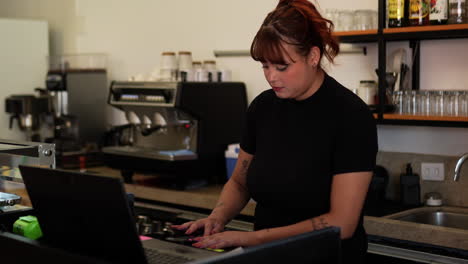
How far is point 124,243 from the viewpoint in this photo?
1415 mm

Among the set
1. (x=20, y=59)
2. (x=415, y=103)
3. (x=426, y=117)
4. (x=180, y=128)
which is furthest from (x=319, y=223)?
(x=20, y=59)

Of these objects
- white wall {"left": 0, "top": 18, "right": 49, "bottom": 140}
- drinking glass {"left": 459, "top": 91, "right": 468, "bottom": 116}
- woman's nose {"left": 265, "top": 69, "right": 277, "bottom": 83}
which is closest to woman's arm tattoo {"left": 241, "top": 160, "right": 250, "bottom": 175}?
woman's nose {"left": 265, "top": 69, "right": 277, "bottom": 83}

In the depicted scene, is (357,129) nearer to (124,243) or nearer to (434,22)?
(124,243)

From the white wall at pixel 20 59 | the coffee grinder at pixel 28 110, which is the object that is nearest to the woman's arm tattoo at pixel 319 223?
the coffee grinder at pixel 28 110

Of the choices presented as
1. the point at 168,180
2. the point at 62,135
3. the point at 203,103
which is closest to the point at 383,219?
the point at 203,103

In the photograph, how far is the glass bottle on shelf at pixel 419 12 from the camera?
2959mm

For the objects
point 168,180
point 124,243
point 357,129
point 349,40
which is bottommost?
point 168,180

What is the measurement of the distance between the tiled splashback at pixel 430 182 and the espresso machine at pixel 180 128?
0.92m

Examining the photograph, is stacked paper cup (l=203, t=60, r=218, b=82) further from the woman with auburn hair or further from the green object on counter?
the green object on counter

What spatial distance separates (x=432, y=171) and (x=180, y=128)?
1.41m

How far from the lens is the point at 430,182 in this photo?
3.25 metres

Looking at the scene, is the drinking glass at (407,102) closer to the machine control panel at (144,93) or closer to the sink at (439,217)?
the sink at (439,217)

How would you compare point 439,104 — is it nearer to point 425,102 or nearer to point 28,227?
point 425,102

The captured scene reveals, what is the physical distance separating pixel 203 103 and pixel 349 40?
3.05 feet
